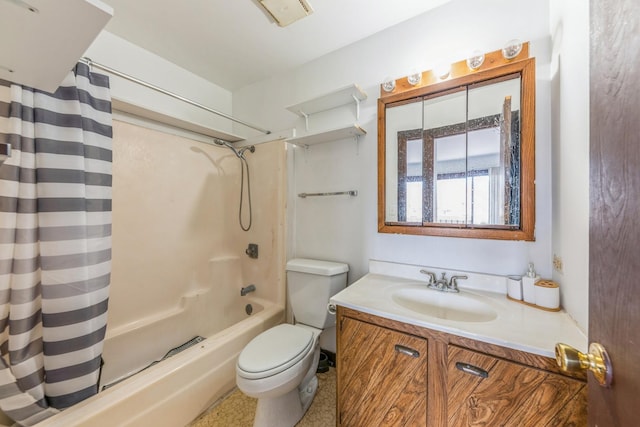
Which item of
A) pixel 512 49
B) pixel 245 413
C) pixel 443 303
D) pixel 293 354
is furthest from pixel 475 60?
pixel 245 413

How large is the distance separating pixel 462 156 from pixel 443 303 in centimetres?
82

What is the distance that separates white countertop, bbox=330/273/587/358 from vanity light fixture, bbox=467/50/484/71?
121 centimetres

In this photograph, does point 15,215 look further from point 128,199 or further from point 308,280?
point 308,280

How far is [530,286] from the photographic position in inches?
42.5

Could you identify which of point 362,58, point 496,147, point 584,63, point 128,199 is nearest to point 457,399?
point 496,147

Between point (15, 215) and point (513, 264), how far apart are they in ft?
7.72

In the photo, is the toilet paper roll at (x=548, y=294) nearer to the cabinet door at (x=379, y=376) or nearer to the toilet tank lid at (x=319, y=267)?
the cabinet door at (x=379, y=376)

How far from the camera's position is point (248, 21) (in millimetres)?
1531

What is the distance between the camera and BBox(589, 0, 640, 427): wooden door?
36 centimetres

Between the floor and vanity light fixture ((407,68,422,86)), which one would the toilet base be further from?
vanity light fixture ((407,68,422,86))

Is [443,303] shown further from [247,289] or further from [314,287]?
[247,289]

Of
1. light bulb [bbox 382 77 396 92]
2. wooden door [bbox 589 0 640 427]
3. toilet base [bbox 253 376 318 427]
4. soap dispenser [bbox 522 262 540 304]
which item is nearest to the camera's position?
wooden door [bbox 589 0 640 427]

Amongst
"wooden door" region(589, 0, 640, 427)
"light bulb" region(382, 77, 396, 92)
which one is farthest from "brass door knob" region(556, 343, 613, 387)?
"light bulb" region(382, 77, 396, 92)

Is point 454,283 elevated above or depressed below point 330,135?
below
